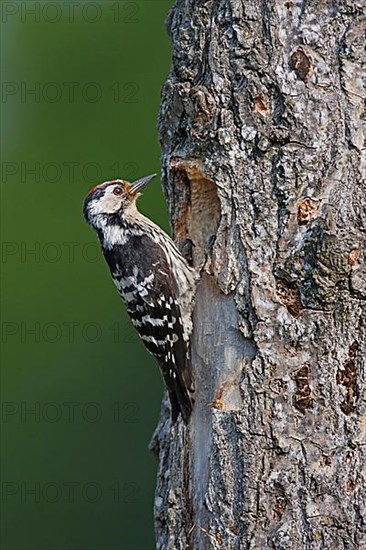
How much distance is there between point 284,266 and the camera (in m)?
3.46

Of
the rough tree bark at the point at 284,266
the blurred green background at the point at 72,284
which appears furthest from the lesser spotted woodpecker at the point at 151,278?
the blurred green background at the point at 72,284

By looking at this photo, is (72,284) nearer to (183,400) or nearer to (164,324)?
(164,324)

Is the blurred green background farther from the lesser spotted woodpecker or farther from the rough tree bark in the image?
the rough tree bark

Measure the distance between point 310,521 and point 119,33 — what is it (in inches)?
202

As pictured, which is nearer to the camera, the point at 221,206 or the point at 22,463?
the point at 221,206

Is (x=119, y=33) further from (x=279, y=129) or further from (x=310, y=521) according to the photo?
(x=310, y=521)

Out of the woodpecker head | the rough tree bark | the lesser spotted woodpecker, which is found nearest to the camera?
the rough tree bark

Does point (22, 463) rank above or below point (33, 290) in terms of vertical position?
below

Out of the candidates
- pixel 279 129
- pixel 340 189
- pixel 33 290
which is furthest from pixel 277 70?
pixel 33 290

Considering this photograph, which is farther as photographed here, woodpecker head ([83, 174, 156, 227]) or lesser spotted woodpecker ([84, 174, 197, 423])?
woodpecker head ([83, 174, 156, 227])

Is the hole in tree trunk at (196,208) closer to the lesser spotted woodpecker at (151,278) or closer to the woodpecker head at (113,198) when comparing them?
the lesser spotted woodpecker at (151,278)

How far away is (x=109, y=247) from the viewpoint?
14.7 feet

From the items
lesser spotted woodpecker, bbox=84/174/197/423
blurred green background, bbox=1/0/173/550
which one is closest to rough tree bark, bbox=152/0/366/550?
lesser spotted woodpecker, bbox=84/174/197/423

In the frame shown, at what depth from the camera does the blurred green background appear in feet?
22.3
